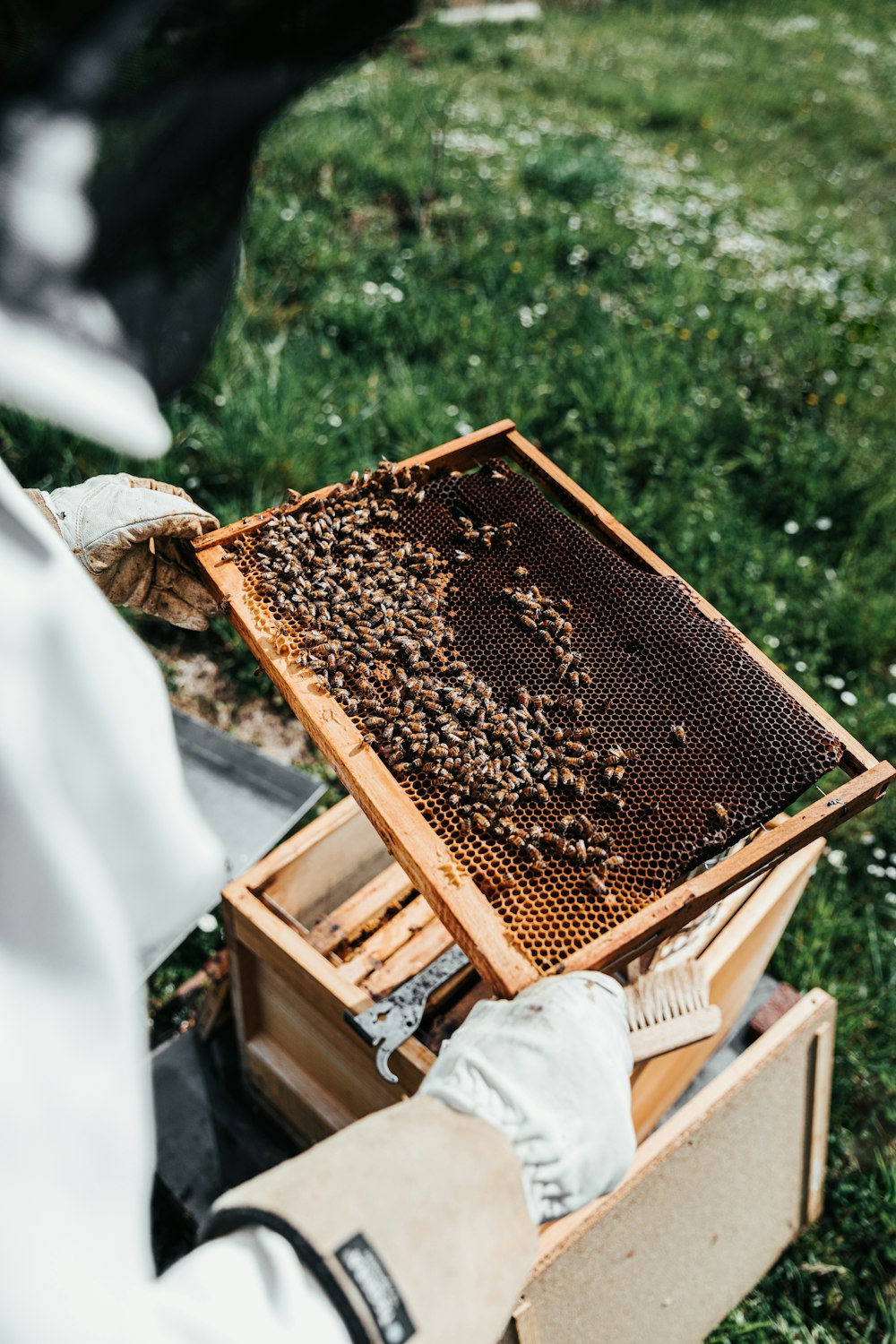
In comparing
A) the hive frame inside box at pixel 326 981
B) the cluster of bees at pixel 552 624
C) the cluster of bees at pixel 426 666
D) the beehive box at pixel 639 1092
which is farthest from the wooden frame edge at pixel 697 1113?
the cluster of bees at pixel 552 624

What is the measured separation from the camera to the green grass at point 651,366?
139 inches

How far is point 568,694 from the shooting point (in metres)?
2.15

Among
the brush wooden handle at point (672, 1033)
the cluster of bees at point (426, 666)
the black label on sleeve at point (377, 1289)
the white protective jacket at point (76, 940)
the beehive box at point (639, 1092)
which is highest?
the white protective jacket at point (76, 940)

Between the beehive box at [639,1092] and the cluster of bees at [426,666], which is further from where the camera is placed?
the beehive box at [639,1092]

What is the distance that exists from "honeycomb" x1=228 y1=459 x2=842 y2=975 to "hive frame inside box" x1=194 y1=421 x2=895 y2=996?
4cm

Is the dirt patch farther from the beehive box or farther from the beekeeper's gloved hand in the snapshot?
the beekeeper's gloved hand

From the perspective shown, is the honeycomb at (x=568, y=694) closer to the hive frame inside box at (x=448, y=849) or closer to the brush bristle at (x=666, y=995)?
the hive frame inside box at (x=448, y=849)

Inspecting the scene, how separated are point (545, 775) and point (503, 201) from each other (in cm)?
647

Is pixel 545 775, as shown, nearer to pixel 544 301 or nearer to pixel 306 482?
pixel 306 482

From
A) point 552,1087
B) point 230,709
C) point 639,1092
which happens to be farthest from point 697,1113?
point 230,709

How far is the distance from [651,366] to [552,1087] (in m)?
5.03

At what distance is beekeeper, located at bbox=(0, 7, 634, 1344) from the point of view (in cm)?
93

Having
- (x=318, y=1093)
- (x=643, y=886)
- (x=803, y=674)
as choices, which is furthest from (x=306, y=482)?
(x=643, y=886)

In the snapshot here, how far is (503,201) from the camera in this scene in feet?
23.3
